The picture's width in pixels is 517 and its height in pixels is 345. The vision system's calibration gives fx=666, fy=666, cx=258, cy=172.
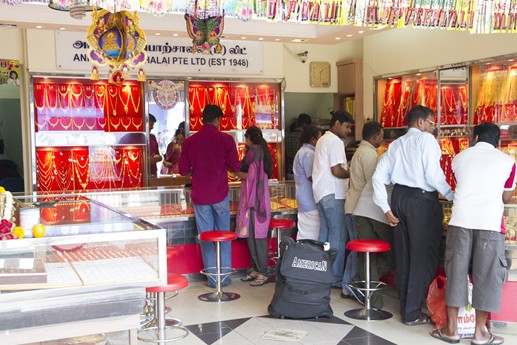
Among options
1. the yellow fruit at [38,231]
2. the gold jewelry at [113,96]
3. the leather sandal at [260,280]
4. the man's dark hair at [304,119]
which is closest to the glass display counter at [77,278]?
the yellow fruit at [38,231]

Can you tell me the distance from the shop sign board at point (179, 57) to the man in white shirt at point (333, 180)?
267cm

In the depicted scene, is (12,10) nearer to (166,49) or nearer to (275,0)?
(166,49)

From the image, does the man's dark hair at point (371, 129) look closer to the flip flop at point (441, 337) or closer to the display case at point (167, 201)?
the display case at point (167, 201)

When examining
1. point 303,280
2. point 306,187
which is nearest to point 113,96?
point 306,187

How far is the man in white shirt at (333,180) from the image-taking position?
5816 millimetres

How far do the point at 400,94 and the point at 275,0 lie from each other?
5.00 metres

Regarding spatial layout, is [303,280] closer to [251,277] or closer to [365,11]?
[251,277]

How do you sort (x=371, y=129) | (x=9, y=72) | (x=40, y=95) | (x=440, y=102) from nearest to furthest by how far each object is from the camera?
(x=371, y=129), (x=9, y=72), (x=440, y=102), (x=40, y=95)

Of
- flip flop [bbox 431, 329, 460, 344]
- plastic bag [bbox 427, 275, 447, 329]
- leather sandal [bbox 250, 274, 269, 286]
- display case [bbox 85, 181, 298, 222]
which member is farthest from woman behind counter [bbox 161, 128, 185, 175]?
flip flop [bbox 431, 329, 460, 344]

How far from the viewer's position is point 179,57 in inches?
335

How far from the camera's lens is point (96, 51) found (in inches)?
190

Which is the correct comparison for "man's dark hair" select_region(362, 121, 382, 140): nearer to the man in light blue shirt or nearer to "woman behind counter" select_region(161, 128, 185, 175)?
the man in light blue shirt

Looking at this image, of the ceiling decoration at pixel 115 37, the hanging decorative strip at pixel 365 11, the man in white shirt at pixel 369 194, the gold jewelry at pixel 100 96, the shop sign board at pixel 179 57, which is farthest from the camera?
the gold jewelry at pixel 100 96

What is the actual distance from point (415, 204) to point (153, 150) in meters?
4.56
